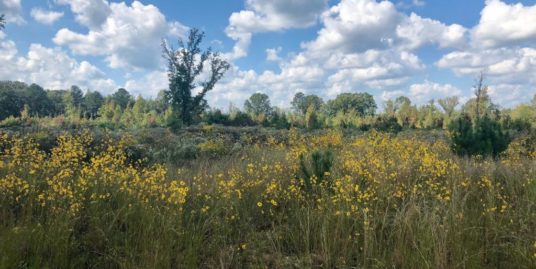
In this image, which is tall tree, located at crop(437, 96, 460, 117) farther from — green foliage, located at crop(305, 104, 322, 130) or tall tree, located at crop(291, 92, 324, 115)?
tall tree, located at crop(291, 92, 324, 115)

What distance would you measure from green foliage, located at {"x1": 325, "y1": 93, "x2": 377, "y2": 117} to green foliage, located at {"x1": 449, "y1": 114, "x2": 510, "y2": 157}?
217ft

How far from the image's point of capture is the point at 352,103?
250ft

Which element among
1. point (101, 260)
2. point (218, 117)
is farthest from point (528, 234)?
point (218, 117)

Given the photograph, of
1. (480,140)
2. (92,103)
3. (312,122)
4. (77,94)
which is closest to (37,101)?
(92,103)

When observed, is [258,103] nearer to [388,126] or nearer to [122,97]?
[122,97]

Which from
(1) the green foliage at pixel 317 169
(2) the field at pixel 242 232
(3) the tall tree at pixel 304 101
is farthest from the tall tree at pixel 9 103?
(1) the green foliage at pixel 317 169

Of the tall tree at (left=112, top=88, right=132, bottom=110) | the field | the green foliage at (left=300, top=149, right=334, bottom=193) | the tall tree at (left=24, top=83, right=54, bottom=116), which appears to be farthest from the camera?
the tall tree at (left=112, top=88, right=132, bottom=110)

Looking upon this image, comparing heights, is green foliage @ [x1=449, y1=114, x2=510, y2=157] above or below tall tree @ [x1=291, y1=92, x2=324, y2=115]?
below

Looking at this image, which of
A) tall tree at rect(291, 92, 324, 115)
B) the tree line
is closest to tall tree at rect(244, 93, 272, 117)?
tall tree at rect(291, 92, 324, 115)

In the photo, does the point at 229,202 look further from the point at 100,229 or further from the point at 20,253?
the point at 20,253

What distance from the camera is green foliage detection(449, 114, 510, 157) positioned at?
8.41 metres

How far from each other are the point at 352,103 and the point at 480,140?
6929 centimetres

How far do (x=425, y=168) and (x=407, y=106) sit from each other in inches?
1483

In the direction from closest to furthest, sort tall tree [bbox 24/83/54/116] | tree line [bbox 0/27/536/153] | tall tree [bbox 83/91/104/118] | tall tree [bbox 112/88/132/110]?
tree line [bbox 0/27/536/153]
tall tree [bbox 24/83/54/116]
tall tree [bbox 83/91/104/118]
tall tree [bbox 112/88/132/110]
